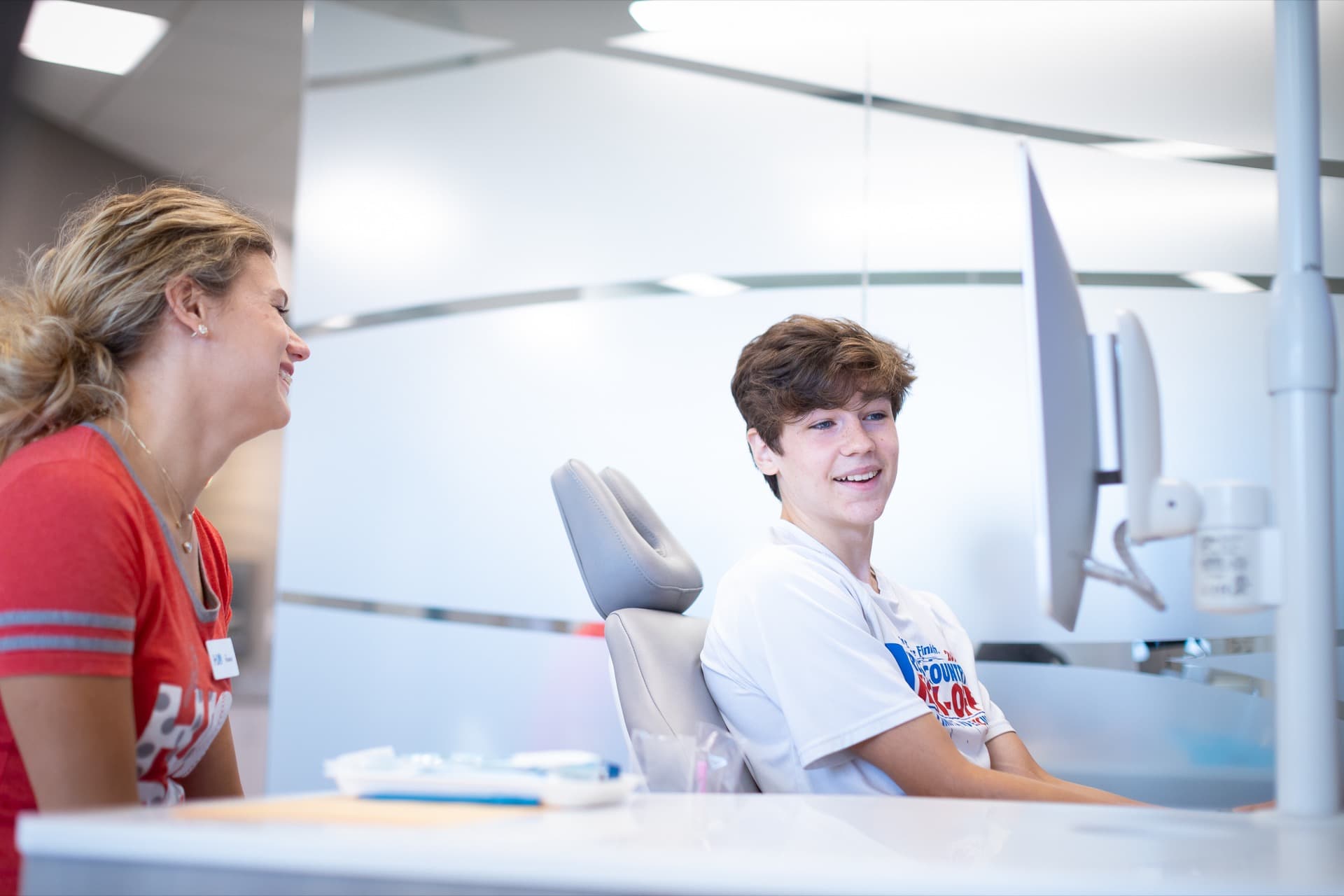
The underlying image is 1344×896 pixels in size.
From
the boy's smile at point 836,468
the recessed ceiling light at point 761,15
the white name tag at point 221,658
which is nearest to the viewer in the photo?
the white name tag at point 221,658

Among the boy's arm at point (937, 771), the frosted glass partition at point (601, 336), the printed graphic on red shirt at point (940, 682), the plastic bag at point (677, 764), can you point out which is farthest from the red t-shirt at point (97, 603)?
the frosted glass partition at point (601, 336)

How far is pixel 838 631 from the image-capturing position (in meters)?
1.62

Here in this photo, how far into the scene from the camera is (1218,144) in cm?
240

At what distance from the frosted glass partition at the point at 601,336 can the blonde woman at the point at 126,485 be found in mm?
1215

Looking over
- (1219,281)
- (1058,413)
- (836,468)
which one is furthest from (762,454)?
(1219,281)

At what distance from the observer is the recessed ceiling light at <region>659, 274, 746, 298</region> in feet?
8.94

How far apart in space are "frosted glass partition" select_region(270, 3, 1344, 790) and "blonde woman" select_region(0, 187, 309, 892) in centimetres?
122

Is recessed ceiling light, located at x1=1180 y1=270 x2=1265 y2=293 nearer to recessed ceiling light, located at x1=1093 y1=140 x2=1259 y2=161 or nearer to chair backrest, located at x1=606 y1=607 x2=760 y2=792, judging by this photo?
recessed ceiling light, located at x1=1093 y1=140 x2=1259 y2=161

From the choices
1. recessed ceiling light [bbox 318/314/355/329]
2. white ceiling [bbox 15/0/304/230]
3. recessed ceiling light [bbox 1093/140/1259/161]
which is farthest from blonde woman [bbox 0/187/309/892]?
white ceiling [bbox 15/0/304/230]

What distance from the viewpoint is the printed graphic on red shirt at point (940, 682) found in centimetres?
174

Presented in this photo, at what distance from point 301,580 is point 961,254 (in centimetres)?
189

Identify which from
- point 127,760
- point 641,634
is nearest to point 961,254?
point 641,634

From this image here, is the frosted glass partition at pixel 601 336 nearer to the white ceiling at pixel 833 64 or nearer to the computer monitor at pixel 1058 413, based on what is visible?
the white ceiling at pixel 833 64

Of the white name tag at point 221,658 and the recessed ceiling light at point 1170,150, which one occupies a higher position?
the recessed ceiling light at point 1170,150
